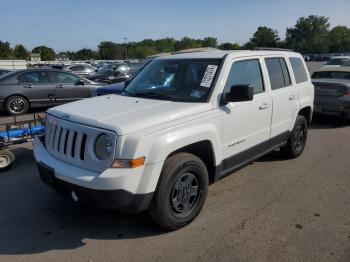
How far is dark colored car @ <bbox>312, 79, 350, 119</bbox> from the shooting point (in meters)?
8.89

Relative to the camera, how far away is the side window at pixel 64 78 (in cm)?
1206

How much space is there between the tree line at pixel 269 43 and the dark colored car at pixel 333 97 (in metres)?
102

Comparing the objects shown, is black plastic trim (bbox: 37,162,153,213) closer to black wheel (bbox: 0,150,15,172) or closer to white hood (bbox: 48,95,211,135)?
white hood (bbox: 48,95,211,135)

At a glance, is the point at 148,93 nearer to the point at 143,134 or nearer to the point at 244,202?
the point at 143,134

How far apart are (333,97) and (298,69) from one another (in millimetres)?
3469

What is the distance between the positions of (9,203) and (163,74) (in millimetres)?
2598

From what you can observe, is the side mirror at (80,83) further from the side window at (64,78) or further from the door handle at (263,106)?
the door handle at (263,106)

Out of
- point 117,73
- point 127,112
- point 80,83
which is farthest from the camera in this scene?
point 117,73

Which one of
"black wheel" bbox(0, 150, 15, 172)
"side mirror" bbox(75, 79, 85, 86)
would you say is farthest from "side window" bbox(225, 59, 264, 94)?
"side mirror" bbox(75, 79, 85, 86)

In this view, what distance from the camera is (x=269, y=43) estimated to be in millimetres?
113875

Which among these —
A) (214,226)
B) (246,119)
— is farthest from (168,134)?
(246,119)

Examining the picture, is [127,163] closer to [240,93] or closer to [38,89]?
[240,93]

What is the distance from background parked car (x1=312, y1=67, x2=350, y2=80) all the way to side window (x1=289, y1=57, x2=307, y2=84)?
13.1 ft

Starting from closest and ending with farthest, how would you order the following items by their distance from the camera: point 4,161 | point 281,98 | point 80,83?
1. point 281,98
2. point 4,161
3. point 80,83
